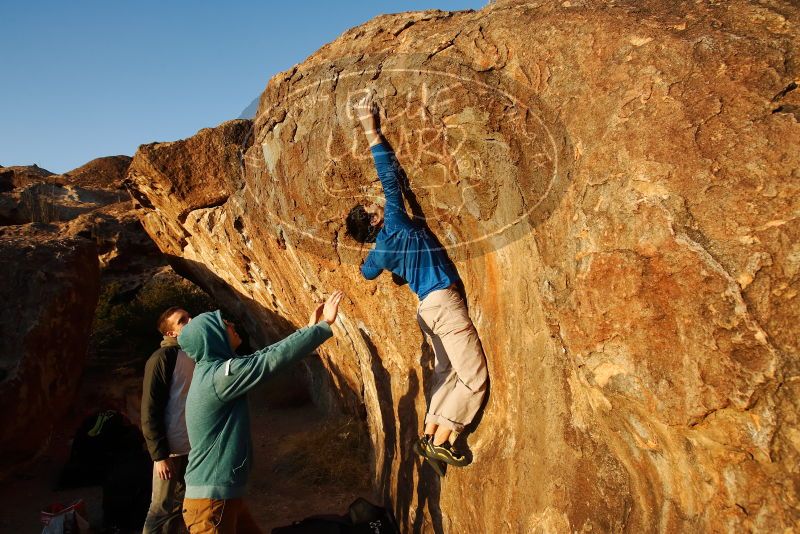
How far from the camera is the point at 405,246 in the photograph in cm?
330

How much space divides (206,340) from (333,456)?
11.0ft

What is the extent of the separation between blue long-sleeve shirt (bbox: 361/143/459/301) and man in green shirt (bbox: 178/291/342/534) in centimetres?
77

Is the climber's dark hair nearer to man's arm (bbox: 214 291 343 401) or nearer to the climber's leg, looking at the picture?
the climber's leg

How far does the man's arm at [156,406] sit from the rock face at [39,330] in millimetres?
3010

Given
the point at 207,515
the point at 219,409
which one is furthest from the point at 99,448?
the point at 219,409

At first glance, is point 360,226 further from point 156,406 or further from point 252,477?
point 252,477

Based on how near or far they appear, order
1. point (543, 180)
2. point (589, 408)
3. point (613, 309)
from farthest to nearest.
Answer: point (543, 180) < point (589, 408) < point (613, 309)

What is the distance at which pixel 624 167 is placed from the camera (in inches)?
85.1

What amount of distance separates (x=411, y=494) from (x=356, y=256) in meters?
1.65

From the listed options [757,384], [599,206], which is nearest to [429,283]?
[599,206]

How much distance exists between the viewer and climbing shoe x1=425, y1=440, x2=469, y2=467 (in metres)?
3.08

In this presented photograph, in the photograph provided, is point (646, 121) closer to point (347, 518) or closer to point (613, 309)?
point (613, 309)

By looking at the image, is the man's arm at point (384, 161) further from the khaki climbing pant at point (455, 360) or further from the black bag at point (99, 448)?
the black bag at point (99, 448)

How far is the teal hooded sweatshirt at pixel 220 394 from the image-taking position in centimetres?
Answer: 257
